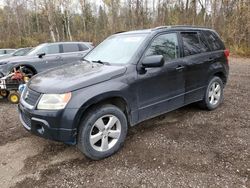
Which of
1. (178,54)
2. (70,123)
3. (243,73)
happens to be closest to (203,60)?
(178,54)

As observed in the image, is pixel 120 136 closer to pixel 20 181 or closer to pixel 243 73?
pixel 20 181

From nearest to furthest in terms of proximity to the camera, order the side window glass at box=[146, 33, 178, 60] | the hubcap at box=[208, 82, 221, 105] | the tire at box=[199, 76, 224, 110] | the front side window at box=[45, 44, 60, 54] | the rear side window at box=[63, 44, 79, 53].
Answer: the side window glass at box=[146, 33, 178, 60] < the tire at box=[199, 76, 224, 110] < the hubcap at box=[208, 82, 221, 105] < the front side window at box=[45, 44, 60, 54] < the rear side window at box=[63, 44, 79, 53]

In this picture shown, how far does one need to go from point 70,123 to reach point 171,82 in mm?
2001

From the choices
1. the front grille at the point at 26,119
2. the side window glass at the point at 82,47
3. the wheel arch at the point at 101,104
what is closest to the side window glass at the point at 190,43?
the wheel arch at the point at 101,104

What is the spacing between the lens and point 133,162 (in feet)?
11.7

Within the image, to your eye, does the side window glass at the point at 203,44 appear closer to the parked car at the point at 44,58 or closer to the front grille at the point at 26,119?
the front grille at the point at 26,119

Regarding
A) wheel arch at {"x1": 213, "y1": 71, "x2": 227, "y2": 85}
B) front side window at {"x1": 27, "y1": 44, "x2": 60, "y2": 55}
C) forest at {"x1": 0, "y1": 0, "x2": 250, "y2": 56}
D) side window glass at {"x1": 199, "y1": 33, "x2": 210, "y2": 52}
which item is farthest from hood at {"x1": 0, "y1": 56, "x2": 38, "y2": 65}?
forest at {"x1": 0, "y1": 0, "x2": 250, "y2": 56}

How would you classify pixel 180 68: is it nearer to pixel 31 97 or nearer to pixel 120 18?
pixel 31 97

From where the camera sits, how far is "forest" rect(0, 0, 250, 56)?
748 inches

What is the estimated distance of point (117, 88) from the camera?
3666 mm

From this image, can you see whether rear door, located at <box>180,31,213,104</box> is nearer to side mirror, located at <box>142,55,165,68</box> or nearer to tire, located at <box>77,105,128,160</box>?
side mirror, located at <box>142,55,165,68</box>

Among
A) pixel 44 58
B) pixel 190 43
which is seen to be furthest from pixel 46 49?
pixel 190 43

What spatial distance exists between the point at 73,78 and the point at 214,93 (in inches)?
133

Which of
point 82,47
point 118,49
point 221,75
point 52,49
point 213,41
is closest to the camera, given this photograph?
point 118,49
